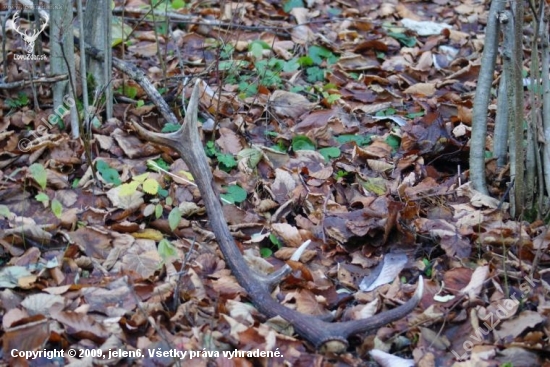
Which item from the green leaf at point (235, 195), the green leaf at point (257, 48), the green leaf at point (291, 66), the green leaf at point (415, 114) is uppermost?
the green leaf at point (257, 48)

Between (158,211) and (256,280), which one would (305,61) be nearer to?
(158,211)

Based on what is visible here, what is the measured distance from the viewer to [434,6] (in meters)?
5.91

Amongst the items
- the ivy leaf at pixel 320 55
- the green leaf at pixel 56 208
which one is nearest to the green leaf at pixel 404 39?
the ivy leaf at pixel 320 55

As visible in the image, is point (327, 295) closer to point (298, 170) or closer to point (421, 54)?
point (298, 170)

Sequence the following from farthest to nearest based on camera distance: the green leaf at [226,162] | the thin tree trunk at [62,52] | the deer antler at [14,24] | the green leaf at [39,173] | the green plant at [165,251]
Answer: the deer antler at [14,24]
the green leaf at [226,162]
the thin tree trunk at [62,52]
the green leaf at [39,173]
the green plant at [165,251]

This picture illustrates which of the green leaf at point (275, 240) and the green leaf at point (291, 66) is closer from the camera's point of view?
the green leaf at point (275, 240)

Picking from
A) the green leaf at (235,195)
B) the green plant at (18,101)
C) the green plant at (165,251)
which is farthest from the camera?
the green plant at (18,101)

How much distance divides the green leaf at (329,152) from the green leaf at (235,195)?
0.58 meters

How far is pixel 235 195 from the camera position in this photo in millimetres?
3682

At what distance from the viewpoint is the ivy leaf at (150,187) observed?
3.53 meters

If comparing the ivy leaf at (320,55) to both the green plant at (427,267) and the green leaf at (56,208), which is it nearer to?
the green plant at (427,267)

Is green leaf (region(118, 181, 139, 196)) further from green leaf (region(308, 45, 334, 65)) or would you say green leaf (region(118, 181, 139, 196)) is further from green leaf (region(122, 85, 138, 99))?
green leaf (region(308, 45, 334, 65))

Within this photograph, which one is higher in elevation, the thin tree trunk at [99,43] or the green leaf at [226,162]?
the thin tree trunk at [99,43]

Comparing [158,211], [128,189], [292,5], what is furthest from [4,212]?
[292,5]
